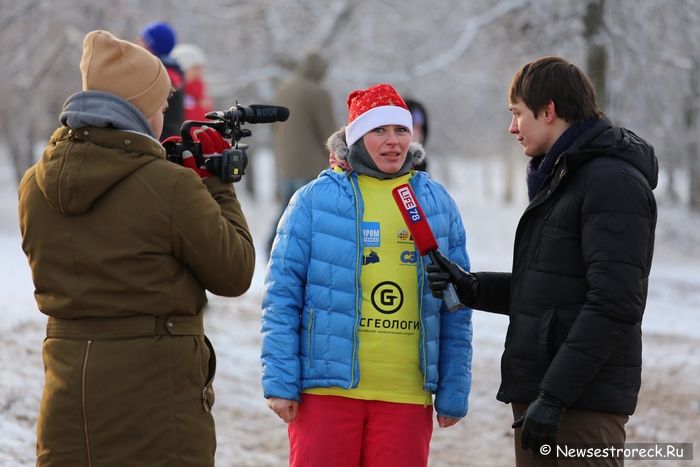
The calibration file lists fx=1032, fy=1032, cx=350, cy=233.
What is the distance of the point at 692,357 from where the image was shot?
9.27m

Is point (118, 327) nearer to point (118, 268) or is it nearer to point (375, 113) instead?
point (118, 268)

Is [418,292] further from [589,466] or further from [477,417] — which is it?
[477,417]

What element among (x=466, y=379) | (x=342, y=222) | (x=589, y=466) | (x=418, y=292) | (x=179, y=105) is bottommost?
(x=589, y=466)

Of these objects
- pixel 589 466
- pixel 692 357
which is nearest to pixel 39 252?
pixel 589 466

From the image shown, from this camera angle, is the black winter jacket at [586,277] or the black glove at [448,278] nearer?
the black winter jacket at [586,277]

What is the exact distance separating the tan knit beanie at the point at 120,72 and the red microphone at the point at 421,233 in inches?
40.2

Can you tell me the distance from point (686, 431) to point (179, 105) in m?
4.15

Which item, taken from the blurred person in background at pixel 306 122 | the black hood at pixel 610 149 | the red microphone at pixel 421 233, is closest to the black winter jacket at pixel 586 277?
the black hood at pixel 610 149

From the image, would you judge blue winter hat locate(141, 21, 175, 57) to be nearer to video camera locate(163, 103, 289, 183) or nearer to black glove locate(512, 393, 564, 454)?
video camera locate(163, 103, 289, 183)

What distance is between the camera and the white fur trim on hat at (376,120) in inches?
158

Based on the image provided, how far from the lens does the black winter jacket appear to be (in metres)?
3.34

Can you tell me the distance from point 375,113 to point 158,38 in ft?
13.3

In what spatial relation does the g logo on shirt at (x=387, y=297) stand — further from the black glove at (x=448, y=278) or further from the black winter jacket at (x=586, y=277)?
the black winter jacket at (x=586, y=277)

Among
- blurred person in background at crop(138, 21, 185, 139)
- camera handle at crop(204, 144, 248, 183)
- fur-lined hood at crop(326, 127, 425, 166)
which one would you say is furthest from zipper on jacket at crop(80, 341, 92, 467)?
blurred person in background at crop(138, 21, 185, 139)
